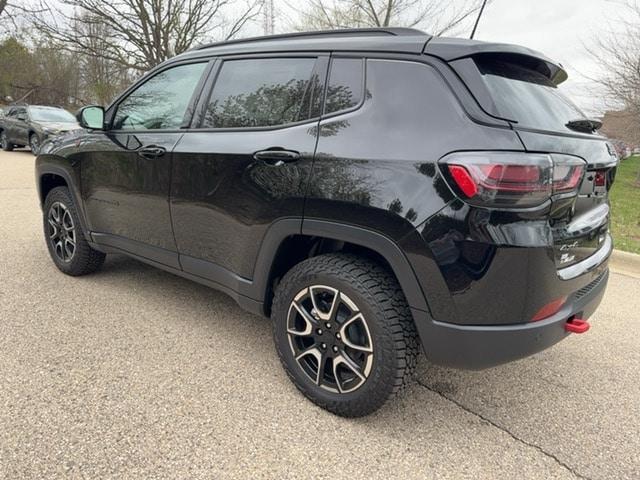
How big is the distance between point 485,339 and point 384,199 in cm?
71

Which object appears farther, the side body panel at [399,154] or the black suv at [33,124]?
the black suv at [33,124]

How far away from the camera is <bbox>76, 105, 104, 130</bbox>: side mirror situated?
11.3ft

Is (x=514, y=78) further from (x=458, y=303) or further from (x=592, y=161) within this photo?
(x=458, y=303)

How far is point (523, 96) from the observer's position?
207 centimetres

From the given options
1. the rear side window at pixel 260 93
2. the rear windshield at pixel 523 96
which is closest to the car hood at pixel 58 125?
the rear side window at pixel 260 93

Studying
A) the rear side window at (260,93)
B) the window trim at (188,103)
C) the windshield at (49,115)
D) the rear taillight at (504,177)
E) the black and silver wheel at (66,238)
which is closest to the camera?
the rear taillight at (504,177)

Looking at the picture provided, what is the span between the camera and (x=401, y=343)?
204 centimetres

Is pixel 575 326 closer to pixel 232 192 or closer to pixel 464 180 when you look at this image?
pixel 464 180

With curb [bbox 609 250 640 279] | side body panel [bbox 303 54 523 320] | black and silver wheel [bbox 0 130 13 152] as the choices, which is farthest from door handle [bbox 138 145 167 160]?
black and silver wheel [bbox 0 130 13 152]

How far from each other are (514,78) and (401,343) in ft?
4.30

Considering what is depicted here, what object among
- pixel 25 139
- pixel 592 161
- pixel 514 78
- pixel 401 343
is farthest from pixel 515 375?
pixel 25 139

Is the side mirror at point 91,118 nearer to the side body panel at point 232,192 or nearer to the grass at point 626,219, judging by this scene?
the side body panel at point 232,192

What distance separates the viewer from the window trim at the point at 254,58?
2.32 m

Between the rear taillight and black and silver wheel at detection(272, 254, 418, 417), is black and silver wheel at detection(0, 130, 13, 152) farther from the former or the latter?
the rear taillight
